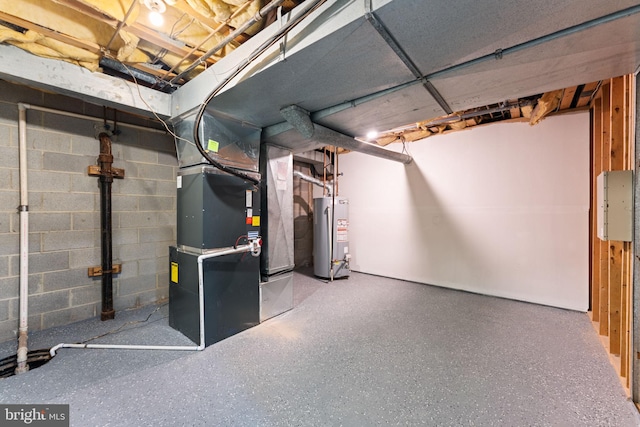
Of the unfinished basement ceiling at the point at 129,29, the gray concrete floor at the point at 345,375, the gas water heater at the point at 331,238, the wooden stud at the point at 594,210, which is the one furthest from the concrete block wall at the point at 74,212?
the wooden stud at the point at 594,210

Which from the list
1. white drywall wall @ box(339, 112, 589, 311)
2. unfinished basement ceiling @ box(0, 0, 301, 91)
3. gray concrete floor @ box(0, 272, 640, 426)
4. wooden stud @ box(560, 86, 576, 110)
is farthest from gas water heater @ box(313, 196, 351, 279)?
wooden stud @ box(560, 86, 576, 110)

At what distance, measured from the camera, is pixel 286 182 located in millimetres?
2898

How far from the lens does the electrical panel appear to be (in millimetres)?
1532

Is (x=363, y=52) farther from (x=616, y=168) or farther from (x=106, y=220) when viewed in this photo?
(x=106, y=220)

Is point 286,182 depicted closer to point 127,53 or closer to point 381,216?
point 127,53

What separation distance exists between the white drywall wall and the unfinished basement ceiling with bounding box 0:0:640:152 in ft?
5.69

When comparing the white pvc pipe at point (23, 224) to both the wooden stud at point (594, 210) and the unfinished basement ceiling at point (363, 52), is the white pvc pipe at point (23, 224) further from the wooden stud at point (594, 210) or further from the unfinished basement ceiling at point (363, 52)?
the wooden stud at point (594, 210)

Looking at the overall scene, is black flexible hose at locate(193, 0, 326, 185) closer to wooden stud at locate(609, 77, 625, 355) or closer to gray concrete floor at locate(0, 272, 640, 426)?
gray concrete floor at locate(0, 272, 640, 426)

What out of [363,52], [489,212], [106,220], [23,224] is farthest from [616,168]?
[23,224]

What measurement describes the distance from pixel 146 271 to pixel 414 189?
12.4 ft

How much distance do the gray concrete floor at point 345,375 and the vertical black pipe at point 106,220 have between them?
7.7 inches

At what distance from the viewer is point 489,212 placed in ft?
10.9

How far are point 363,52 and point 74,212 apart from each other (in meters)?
2.91

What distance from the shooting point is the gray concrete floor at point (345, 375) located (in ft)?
4.57
